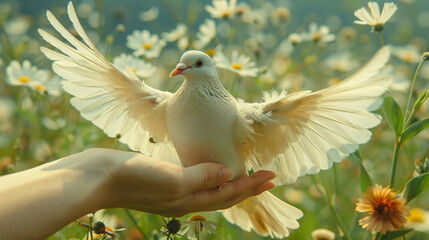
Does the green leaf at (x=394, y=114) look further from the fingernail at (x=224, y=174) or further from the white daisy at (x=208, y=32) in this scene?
the white daisy at (x=208, y=32)

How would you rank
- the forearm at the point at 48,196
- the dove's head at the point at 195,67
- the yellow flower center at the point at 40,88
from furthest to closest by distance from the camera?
1. the yellow flower center at the point at 40,88
2. the dove's head at the point at 195,67
3. the forearm at the point at 48,196

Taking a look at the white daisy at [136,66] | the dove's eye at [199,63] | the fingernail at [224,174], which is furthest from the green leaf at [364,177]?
the white daisy at [136,66]

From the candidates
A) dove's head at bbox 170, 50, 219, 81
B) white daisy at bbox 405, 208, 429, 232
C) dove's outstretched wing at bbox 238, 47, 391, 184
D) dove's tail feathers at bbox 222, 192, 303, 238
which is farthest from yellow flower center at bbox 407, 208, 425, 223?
dove's head at bbox 170, 50, 219, 81

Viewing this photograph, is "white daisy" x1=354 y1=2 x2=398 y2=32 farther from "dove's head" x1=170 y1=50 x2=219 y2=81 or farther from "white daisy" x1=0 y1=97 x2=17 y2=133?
"white daisy" x1=0 y1=97 x2=17 y2=133

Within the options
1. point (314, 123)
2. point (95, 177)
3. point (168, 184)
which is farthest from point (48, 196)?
point (314, 123)

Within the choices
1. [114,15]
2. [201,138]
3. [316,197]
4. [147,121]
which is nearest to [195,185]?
[201,138]

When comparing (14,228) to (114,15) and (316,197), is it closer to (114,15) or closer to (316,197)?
(316,197)
